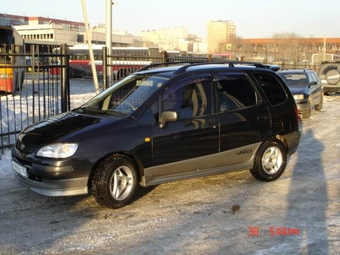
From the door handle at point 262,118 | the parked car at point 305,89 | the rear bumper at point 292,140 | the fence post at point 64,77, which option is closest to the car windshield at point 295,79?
the parked car at point 305,89

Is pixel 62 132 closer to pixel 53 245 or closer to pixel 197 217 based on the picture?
pixel 53 245

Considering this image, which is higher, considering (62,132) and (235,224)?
(62,132)

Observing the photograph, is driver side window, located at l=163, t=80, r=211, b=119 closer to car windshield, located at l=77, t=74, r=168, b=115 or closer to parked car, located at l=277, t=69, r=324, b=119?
car windshield, located at l=77, t=74, r=168, b=115

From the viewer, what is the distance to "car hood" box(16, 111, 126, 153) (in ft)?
15.9

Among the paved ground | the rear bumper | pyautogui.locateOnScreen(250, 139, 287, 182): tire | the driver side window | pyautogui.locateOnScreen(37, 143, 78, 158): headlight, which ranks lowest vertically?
the paved ground

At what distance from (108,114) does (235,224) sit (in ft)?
7.16

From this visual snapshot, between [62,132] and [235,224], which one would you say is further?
[62,132]

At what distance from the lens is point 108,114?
5406 mm

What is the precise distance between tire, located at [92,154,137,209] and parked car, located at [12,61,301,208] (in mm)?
12

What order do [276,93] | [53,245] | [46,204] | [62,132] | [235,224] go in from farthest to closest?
1. [276,93]
2. [46,204]
3. [62,132]
4. [235,224]
5. [53,245]

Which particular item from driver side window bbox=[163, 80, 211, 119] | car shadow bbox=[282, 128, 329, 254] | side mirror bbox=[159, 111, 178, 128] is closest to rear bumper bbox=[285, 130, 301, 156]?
car shadow bbox=[282, 128, 329, 254]

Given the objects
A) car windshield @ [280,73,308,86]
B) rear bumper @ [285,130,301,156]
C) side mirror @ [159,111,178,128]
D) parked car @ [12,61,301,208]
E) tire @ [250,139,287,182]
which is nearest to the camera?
parked car @ [12,61,301,208]

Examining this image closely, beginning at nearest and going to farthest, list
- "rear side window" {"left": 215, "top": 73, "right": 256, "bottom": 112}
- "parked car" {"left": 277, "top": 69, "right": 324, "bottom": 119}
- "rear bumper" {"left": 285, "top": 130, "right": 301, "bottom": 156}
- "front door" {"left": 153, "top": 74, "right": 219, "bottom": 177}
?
"front door" {"left": 153, "top": 74, "right": 219, "bottom": 177} < "rear side window" {"left": 215, "top": 73, "right": 256, "bottom": 112} < "rear bumper" {"left": 285, "top": 130, "right": 301, "bottom": 156} < "parked car" {"left": 277, "top": 69, "right": 324, "bottom": 119}

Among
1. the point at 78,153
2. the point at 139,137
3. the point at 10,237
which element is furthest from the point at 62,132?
the point at 10,237
